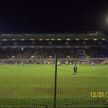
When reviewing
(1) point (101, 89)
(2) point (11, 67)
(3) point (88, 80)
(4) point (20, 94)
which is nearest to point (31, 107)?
(4) point (20, 94)

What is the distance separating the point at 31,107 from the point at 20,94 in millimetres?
7246

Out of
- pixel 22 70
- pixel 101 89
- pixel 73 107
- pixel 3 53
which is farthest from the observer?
pixel 3 53

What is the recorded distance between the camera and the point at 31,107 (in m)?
15.6

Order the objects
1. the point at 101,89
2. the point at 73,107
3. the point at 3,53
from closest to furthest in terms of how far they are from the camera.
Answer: the point at 73,107, the point at 101,89, the point at 3,53

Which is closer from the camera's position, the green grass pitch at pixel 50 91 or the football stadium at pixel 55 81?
the football stadium at pixel 55 81

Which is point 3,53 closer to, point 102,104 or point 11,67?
point 11,67

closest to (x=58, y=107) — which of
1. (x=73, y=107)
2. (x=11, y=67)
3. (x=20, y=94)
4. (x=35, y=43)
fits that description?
(x=73, y=107)

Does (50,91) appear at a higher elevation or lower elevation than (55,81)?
lower

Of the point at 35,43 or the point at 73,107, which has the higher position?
the point at 35,43

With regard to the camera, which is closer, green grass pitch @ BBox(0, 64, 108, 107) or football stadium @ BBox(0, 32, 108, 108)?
football stadium @ BBox(0, 32, 108, 108)

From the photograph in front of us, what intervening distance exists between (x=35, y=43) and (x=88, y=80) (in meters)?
46.8

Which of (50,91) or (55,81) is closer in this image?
(55,81)

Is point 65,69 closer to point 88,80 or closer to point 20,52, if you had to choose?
point 88,80

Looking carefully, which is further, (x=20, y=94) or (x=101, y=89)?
(x=101, y=89)
